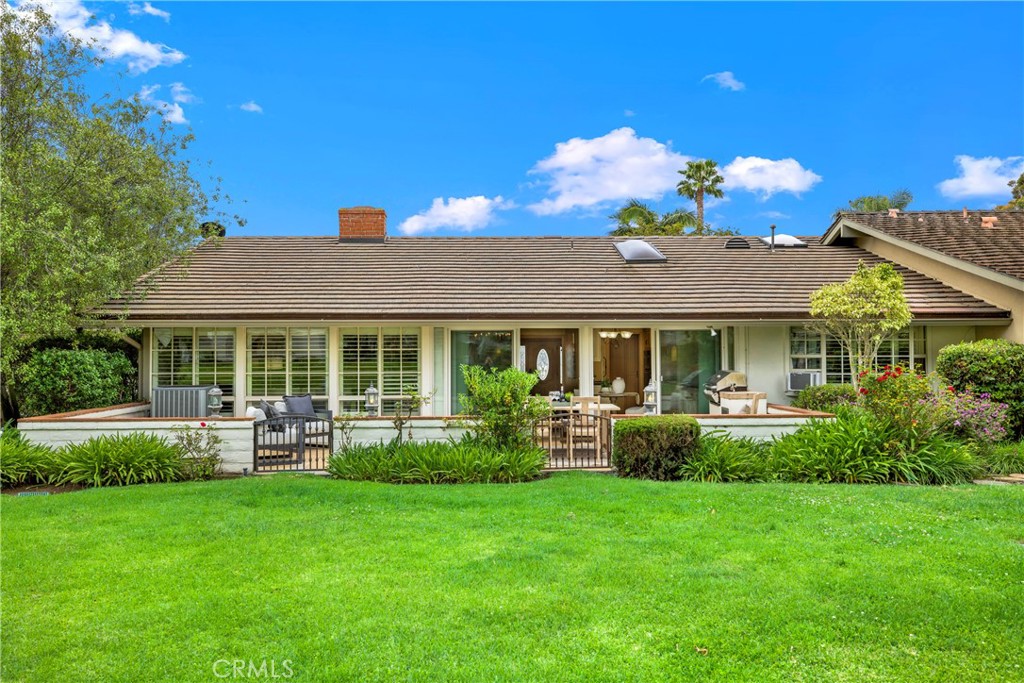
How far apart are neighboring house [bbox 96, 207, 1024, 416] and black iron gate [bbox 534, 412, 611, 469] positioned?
10.1 feet

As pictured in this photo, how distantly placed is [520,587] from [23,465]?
27.3 ft

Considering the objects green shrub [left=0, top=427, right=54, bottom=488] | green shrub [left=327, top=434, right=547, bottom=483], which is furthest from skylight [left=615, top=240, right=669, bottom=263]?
green shrub [left=0, top=427, right=54, bottom=488]

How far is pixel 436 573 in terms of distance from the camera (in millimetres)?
5016

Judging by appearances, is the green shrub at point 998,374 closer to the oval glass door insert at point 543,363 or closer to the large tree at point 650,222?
the oval glass door insert at point 543,363

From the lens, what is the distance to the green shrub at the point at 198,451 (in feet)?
30.4

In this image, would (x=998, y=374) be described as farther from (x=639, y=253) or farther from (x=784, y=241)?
(x=639, y=253)

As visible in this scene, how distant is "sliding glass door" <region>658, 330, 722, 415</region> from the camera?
13844 mm

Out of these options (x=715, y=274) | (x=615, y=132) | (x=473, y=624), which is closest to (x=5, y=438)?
(x=473, y=624)

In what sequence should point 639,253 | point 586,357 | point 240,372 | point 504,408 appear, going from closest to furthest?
point 504,408 → point 240,372 → point 586,357 → point 639,253

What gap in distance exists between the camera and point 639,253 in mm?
16703

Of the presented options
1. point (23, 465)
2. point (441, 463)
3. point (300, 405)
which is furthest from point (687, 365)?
point (23, 465)

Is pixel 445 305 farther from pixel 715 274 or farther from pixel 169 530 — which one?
pixel 169 530

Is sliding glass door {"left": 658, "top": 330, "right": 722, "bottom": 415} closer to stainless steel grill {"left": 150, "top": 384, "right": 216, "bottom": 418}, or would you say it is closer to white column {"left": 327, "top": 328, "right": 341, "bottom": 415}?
white column {"left": 327, "top": 328, "right": 341, "bottom": 415}

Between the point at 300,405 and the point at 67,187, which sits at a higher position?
the point at 67,187
